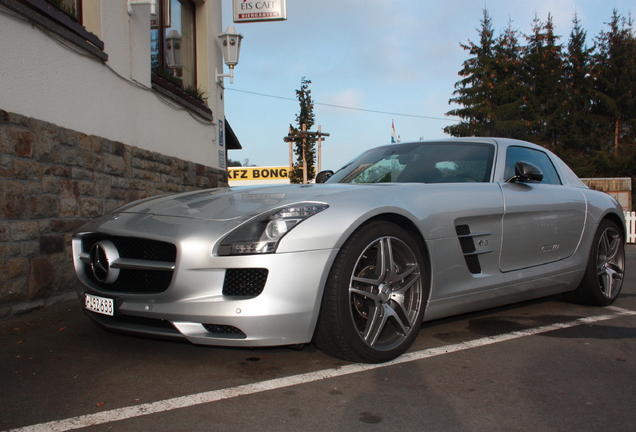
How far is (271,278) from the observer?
2682 millimetres

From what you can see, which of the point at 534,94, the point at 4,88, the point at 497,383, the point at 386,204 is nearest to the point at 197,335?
the point at 386,204

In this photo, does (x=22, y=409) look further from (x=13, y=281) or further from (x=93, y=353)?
(x=13, y=281)

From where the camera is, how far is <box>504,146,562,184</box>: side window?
4.39 m

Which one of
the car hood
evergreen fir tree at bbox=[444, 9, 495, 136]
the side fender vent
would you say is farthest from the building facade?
evergreen fir tree at bbox=[444, 9, 495, 136]

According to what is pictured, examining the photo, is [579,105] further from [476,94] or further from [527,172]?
[527,172]

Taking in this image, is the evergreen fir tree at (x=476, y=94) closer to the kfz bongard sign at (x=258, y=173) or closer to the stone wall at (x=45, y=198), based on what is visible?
the kfz bongard sign at (x=258, y=173)

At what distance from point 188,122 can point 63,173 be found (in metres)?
3.75

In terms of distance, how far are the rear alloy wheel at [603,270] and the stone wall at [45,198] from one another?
4018 millimetres

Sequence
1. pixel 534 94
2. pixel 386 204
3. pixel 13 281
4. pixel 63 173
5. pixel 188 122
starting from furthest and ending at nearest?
pixel 534 94 < pixel 188 122 < pixel 63 173 < pixel 13 281 < pixel 386 204

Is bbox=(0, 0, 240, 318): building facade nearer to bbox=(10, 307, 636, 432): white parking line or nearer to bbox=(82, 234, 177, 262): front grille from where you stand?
bbox=(82, 234, 177, 262): front grille

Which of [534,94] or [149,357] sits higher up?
[534,94]

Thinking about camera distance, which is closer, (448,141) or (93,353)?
(93,353)

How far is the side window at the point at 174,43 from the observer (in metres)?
8.37

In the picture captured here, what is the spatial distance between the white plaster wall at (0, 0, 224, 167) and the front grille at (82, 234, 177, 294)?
221cm
